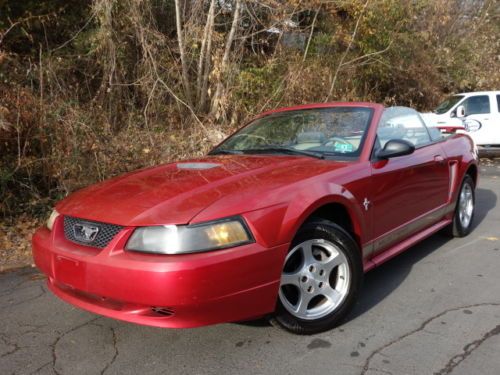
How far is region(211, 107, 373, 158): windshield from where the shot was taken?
3.85 metres

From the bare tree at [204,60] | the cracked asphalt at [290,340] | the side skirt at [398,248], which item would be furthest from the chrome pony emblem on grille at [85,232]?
the bare tree at [204,60]

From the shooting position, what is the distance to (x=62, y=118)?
6.43m

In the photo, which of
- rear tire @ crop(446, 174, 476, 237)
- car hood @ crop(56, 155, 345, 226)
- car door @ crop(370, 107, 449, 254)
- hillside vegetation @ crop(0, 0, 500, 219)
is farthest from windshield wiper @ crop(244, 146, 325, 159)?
hillside vegetation @ crop(0, 0, 500, 219)

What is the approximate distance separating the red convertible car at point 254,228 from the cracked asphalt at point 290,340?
24 centimetres

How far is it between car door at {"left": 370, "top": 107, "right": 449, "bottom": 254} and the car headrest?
450 millimetres

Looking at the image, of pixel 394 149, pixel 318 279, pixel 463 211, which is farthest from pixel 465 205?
pixel 318 279

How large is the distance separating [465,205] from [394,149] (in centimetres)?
226

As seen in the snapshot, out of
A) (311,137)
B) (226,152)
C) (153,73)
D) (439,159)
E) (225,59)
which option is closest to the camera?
(311,137)

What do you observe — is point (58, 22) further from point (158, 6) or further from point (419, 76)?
point (419, 76)

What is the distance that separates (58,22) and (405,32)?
9.35m

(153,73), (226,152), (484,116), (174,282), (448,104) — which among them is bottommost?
(484,116)

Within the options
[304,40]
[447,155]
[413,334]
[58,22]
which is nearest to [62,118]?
[58,22]

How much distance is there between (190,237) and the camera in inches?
102

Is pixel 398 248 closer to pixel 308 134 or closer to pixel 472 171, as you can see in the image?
pixel 308 134
